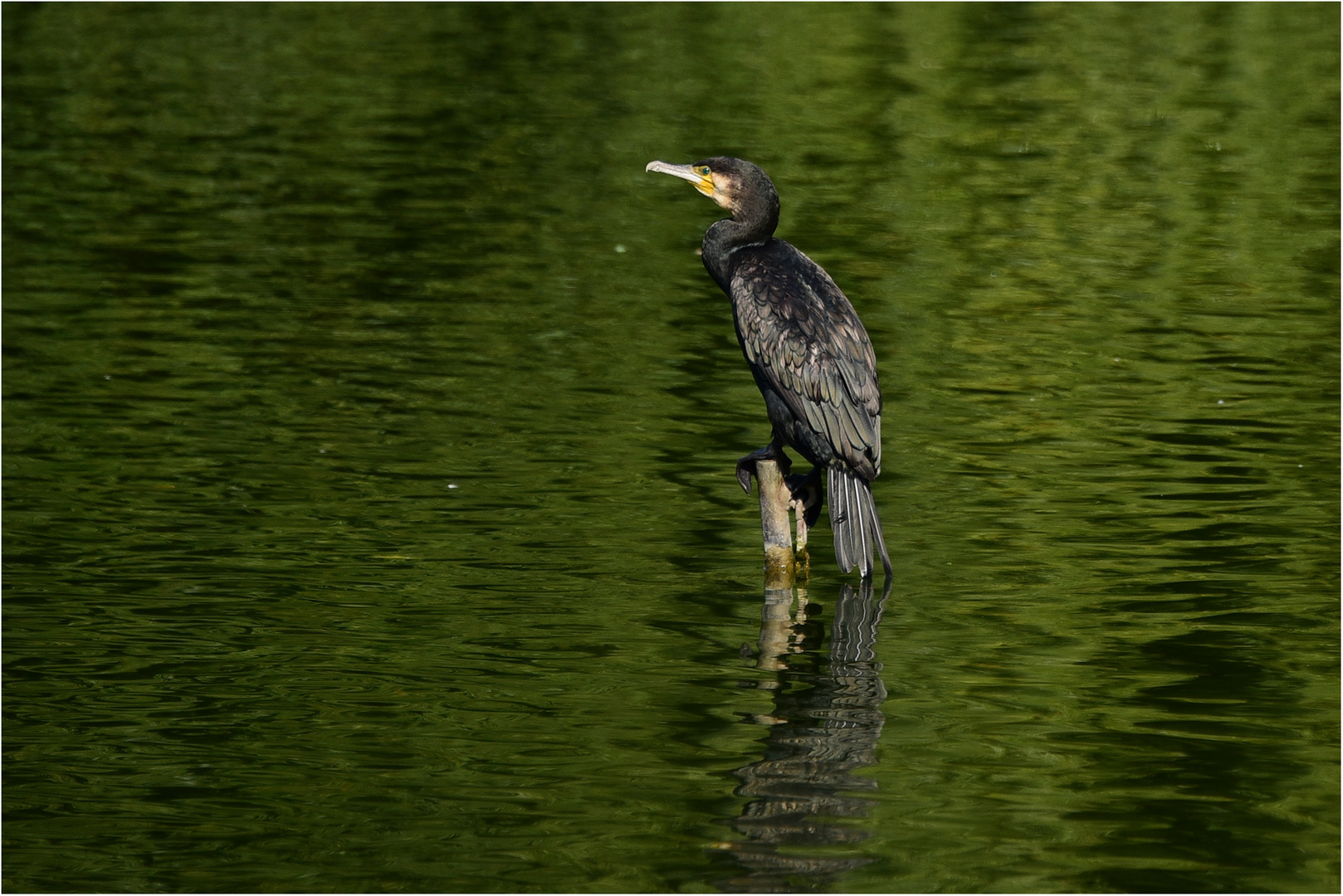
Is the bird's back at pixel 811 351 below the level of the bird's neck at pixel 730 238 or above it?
below

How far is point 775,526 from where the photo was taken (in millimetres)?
8477

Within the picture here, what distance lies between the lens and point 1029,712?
282 inches

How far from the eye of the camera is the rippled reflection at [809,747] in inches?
229

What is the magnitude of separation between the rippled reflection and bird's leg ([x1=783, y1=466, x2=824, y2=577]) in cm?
29

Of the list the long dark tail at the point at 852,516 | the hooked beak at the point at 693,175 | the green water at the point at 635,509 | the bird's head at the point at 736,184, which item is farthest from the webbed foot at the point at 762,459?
the hooked beak at the point at 693,175

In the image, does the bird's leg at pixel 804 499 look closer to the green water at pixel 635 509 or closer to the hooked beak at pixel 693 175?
the green water at pixel 635 509

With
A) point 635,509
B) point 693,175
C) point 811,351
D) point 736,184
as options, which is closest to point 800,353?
point 811,351

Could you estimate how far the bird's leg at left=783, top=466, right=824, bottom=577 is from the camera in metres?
8.47

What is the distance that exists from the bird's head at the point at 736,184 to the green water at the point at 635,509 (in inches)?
67.2

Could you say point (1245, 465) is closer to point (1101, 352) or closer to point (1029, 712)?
point (1101, 352)

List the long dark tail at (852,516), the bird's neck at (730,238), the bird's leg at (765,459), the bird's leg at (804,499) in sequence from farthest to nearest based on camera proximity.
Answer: the bird's neck at (730,238), the bird's leg at (804,499), the bird's leg at (765,459), the long dark tail at (852,516)

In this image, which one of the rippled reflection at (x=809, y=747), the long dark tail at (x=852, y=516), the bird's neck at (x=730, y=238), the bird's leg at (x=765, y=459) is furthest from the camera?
the bird's neck at (x=730, y=238)

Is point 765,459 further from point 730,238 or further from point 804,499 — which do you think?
point 730,238

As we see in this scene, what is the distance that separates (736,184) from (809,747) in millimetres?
Answer: 2899
